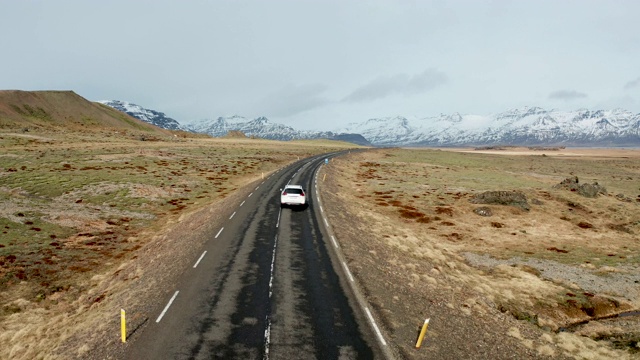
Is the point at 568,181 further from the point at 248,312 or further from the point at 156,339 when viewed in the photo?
the point at 156,339

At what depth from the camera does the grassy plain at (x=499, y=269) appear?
14.9 metres

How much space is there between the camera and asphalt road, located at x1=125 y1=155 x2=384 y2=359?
12648mm

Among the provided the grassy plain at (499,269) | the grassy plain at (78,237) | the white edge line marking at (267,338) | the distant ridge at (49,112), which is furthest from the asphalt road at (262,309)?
the distant ridge at (49,112)

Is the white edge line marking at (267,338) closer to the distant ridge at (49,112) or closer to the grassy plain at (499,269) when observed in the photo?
the grassy plain at (499,269)

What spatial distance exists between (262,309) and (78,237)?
2288 centimetres

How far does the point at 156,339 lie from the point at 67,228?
2439 centimetres

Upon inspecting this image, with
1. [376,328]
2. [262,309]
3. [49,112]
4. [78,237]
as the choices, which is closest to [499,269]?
[376,328]

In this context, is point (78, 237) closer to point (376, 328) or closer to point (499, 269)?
point (376, 328)

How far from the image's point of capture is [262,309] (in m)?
15.3

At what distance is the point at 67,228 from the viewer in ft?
102

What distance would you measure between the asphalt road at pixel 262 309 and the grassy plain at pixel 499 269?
1.74 meters

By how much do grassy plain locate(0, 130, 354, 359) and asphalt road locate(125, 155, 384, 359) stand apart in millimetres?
2667

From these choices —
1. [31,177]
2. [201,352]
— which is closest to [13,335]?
[201,352]

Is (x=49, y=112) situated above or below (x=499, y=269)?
above
